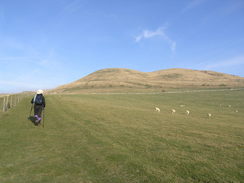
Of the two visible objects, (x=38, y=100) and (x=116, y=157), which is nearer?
(x=116, y=157)

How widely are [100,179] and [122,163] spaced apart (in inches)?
65.4

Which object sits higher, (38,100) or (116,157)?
(38,100)

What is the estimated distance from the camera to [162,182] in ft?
23.3

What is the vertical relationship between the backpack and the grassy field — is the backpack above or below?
above

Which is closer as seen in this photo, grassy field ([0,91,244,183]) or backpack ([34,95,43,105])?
grassy field ([0,91,244,183])

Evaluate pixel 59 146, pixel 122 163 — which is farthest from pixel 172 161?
pixel 59 146

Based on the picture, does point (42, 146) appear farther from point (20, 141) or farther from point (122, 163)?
point (122, 163)

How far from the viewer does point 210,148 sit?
11172mm

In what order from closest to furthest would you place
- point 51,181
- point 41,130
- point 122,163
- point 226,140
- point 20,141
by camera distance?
point 51,181
point 122,163
point 20,141
point 226,140
point 41,130

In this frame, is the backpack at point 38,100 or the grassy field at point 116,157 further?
the backpack at point 38,100

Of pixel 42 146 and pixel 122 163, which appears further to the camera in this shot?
pixel 42 146

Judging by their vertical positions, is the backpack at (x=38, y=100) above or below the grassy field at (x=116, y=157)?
above

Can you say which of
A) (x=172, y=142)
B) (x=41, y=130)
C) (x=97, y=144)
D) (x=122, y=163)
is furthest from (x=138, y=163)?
(x=41, y=130)

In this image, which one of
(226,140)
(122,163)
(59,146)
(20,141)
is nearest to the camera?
(122,163)
